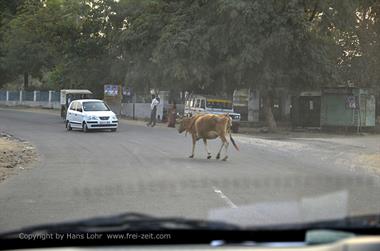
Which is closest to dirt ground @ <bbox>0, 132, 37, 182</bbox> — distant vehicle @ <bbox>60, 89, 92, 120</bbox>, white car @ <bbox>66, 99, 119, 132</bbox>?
white car @ <bbox>66, 99, 119, 132</bbox>

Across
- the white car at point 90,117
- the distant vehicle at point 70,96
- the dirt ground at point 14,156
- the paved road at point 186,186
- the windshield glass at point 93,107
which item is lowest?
the dirt ground at point 14,156

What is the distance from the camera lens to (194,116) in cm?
1830

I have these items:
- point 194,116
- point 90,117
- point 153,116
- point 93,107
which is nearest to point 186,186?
point 194,116

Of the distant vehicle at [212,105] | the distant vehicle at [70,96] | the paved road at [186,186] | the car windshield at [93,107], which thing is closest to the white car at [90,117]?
the car windshield at [93,107]

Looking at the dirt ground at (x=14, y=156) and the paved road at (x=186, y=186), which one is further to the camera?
the dirt ground at (x=14, y=156)

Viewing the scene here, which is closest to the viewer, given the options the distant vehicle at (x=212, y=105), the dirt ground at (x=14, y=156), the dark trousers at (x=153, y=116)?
the dirt ground at (x=14, y=156)

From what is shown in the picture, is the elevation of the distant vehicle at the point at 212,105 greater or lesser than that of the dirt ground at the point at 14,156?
greater

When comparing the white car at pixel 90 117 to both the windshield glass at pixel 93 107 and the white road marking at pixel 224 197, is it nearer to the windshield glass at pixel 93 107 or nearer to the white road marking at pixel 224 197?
the windshield glass at pixel 93 107

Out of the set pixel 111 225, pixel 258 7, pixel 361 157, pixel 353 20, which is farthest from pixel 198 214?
pixel 353 20

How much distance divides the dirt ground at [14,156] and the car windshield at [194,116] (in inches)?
4.5

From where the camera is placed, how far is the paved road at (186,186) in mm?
8422

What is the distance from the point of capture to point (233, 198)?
9906 millimetres

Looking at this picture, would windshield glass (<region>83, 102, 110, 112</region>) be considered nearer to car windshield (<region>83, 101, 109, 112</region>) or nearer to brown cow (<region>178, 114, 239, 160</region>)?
car windshield (<region>83, 101, 109, 112</region>)

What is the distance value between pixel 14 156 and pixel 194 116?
5315mm
